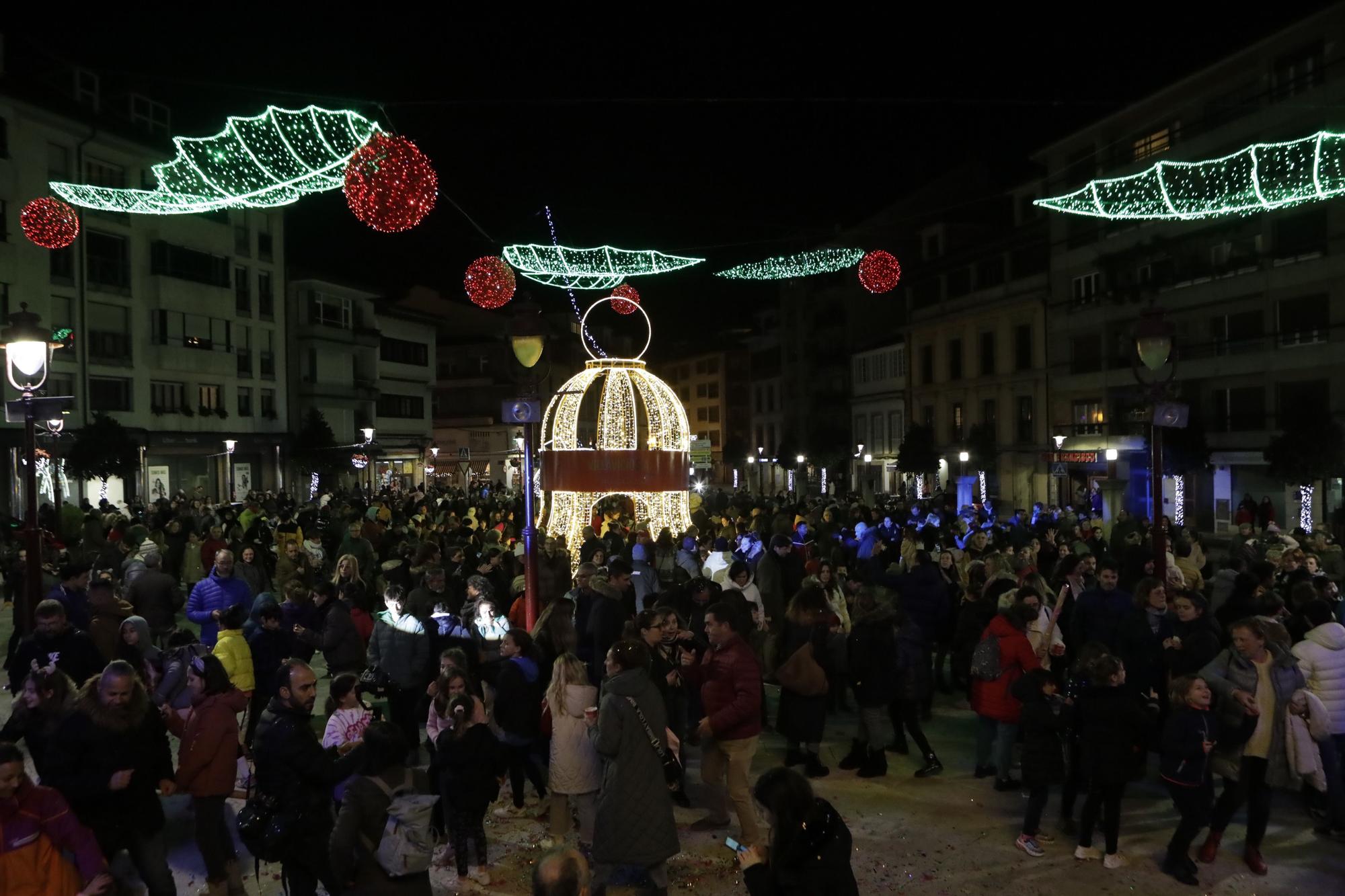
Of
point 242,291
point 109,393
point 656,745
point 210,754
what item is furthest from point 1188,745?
point 242,291

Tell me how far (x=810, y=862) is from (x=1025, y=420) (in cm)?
3920

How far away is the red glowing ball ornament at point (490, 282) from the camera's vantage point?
75.8ft

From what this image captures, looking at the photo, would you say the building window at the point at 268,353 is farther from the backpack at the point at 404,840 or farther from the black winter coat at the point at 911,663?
the backpack at the point at 404,840

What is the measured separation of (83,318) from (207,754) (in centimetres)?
3172

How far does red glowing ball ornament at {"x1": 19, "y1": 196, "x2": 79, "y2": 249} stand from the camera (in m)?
20.5

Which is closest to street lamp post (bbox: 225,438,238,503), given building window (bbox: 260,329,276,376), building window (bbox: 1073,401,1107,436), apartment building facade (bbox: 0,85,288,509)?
apartment building facade (bbox: 0,85,288,509)

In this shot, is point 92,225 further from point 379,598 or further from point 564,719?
point 564,719

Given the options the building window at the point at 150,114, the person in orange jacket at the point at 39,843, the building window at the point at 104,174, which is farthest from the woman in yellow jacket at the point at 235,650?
the building window at the point at 150,114

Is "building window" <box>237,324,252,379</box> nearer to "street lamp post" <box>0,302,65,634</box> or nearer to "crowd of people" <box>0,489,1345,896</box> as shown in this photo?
"crowd of people" <box>0,489,1345,896</box>

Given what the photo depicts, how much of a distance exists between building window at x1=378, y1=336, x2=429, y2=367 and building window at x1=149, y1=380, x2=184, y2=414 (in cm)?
1366

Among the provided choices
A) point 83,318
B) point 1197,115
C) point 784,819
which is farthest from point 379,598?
point 1197,115

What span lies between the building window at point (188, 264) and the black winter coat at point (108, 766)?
34245mm

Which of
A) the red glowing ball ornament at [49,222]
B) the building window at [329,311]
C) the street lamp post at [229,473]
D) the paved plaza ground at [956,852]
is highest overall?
the building window at [329,311]

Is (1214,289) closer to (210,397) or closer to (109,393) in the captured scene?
(210,397)
